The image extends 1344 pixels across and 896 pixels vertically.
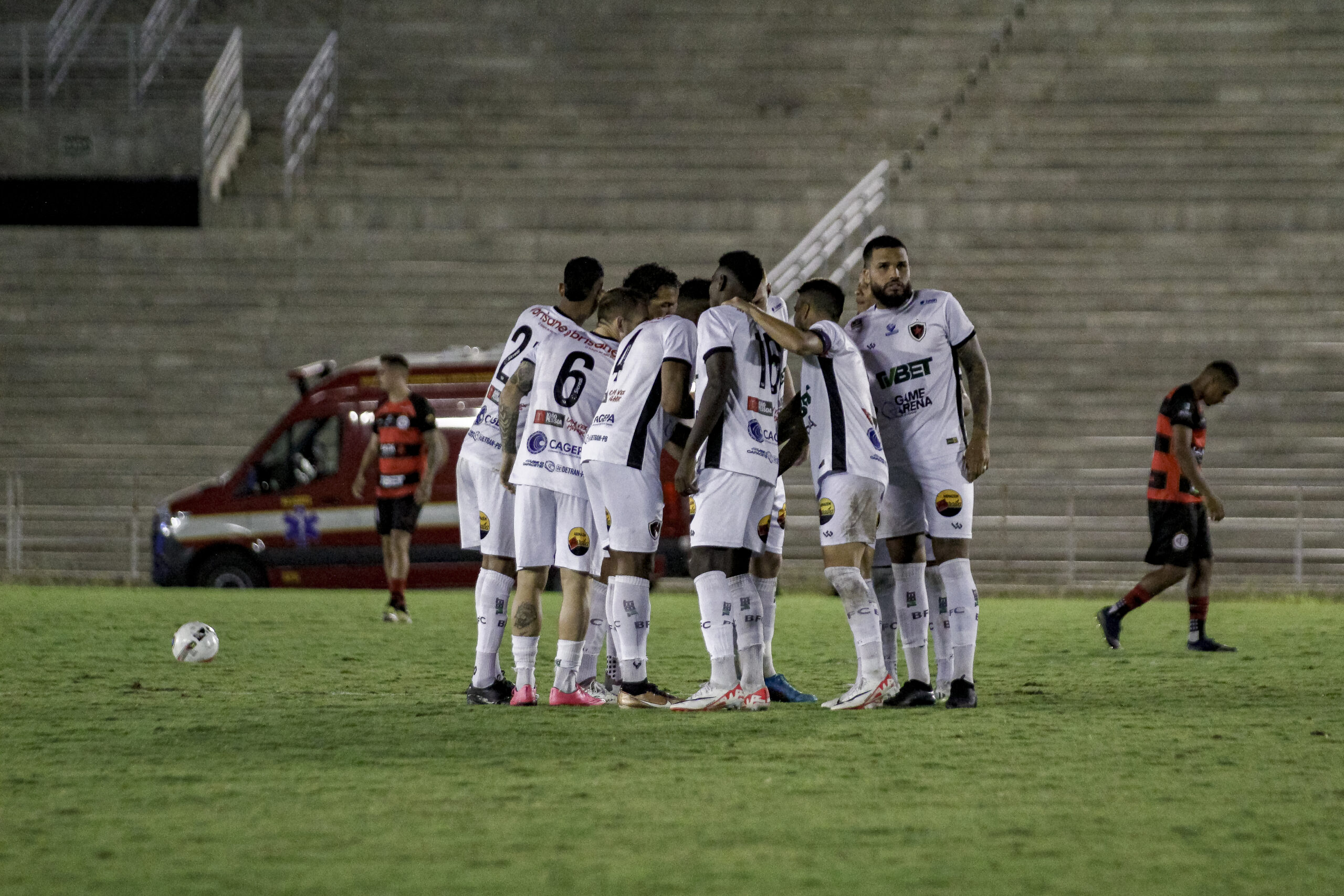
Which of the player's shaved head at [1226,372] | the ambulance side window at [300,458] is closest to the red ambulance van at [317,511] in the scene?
the ambulance side window at [300,458]

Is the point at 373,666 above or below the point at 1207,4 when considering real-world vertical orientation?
below

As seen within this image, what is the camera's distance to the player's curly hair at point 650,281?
29.2 feet

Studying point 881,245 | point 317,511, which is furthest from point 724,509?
point 317,511

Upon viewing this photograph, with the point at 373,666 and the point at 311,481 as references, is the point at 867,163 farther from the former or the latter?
the point at 373,666

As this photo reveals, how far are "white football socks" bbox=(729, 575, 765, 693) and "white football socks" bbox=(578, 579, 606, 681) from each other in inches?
37.8

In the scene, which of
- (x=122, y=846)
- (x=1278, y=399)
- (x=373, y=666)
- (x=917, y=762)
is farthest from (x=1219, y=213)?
(x=122, y=846)

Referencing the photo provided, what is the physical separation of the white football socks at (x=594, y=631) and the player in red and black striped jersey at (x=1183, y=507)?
14.2 ft

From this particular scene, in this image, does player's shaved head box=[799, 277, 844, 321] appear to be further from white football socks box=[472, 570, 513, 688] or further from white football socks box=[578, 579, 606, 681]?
white football socks box=[472, 570, 513, 688]

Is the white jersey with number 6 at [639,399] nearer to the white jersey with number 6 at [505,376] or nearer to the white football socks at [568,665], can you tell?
the white jersey with number 6 at [505,376]

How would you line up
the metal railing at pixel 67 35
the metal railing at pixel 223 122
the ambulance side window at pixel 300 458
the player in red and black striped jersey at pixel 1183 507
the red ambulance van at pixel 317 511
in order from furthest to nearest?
the metal railing at pixel 67 35, the metal railing at pixel 223 122, the ambulance side window at pixel 300 458, the red ambulance van at pixel 317 511, the player in red and black striped jersey at pixel 1183 507

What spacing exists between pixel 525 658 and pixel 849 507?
170cm

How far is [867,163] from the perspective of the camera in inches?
1009

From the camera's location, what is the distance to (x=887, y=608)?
9.48 meters

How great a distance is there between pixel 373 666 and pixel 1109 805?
239 inches
